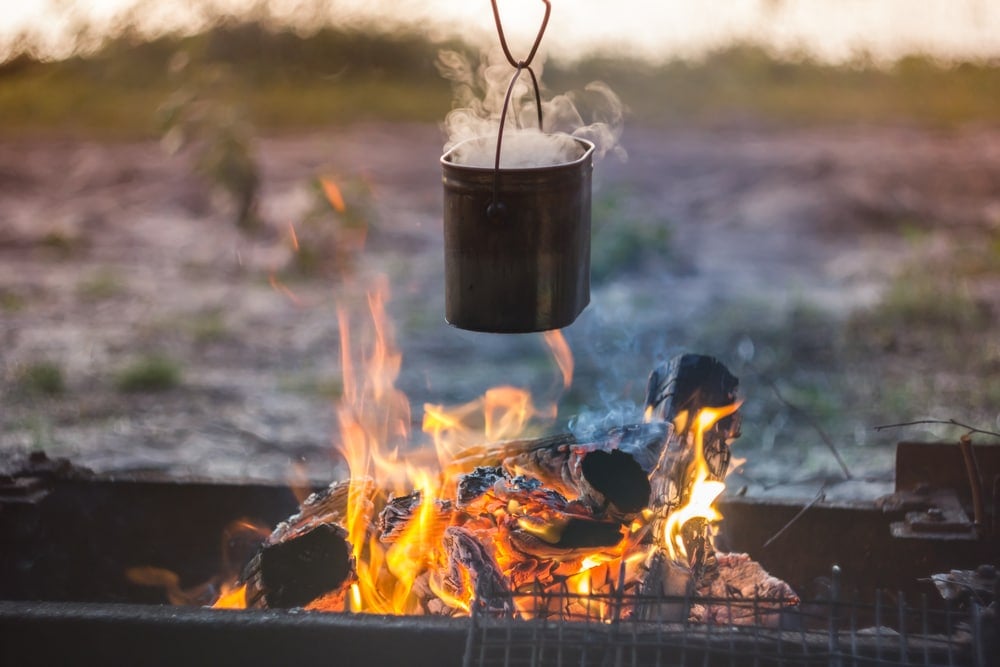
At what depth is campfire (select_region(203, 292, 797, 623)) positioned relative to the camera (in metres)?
2.87

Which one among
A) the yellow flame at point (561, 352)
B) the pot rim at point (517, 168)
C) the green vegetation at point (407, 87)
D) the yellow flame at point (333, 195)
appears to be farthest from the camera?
the green vegetation at point (407, 87)

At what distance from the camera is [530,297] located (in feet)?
8.73

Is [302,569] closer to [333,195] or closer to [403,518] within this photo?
[403,518]

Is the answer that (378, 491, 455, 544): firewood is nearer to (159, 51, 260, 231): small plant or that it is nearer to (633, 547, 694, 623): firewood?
(633, 547, 694, 623): firewood

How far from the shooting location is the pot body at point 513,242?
259cm

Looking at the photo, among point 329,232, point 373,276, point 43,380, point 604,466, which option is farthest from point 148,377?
point 604,466

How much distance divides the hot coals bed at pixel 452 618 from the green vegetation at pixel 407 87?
811cm

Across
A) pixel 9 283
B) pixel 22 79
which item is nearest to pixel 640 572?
pixel 9 283

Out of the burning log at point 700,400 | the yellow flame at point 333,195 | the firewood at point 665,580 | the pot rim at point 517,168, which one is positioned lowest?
the firewood at point 665,580

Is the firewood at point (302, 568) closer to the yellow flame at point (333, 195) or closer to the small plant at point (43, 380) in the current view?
the small plant at point (43, 380)

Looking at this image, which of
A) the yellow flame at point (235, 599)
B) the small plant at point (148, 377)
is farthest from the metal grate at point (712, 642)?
the small plant at point (148, 377)

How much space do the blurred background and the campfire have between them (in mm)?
284

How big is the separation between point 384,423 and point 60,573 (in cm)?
117

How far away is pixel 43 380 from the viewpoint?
632cm
